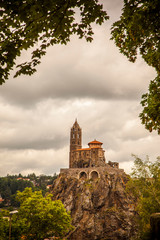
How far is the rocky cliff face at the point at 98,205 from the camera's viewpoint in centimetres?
5469

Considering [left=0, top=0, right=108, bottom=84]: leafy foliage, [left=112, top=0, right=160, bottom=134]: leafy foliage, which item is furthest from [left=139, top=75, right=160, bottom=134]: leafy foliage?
[left=0, top=0, right=108, bottom=84]: leafy foliage

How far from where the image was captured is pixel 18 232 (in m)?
17.8

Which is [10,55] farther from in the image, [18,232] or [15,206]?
[15,206]

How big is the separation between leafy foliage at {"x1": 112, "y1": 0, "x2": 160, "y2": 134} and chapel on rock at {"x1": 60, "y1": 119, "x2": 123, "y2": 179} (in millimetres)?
61610

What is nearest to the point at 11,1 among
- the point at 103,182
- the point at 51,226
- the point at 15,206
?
the point at 51,226

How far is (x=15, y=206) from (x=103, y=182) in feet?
203

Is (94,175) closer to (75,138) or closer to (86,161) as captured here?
(86,161)

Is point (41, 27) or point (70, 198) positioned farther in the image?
point (70, 198)

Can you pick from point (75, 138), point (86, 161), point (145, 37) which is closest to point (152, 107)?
point (145, 37)

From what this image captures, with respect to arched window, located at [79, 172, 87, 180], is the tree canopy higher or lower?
lower

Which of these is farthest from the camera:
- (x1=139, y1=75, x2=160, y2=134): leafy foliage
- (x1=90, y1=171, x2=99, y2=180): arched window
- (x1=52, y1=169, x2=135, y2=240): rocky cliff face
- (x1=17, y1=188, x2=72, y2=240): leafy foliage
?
(x1=90, y1=171, x2=99, y2=180): arched window

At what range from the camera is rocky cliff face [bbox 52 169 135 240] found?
5469 cm

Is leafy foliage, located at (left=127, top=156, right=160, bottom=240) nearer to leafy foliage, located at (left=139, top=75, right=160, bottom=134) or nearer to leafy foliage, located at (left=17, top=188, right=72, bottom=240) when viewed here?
leafy foliage, located at (left=17, top=188, right=72, bottom=240)

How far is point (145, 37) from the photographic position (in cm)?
874
